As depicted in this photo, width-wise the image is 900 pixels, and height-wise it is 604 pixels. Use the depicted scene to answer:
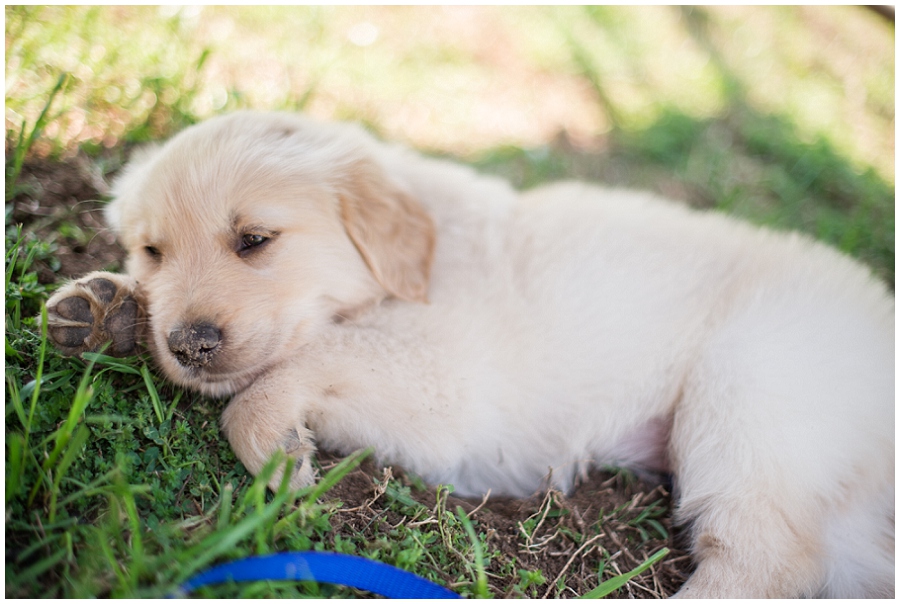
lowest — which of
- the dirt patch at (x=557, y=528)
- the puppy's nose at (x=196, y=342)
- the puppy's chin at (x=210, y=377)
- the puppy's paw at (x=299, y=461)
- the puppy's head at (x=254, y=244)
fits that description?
the dirt patch at (x=557, y=528)

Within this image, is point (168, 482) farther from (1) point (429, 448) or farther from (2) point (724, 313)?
(2) point (724, 313)

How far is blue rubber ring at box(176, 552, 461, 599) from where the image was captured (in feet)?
5.29

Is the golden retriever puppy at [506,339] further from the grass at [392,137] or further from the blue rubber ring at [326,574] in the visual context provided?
the blue rubber ring at [326,574]

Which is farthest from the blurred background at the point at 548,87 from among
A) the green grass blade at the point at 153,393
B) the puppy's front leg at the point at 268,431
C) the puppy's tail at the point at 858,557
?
the puppy's tail at the point at 858,557

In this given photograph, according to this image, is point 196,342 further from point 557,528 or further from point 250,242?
point 557,528

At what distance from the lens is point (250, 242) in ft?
7.11

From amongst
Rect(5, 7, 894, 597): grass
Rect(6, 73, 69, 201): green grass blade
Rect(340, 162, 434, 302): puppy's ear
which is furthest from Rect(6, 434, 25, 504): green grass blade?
Rect(6, 73, 69, 201): green grass blade

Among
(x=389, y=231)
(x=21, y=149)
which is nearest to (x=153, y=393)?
(x=389, y=231)

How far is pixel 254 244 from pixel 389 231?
49 centimetres

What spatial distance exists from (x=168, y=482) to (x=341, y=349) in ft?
2.30

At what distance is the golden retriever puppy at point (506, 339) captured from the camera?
213 centimetres

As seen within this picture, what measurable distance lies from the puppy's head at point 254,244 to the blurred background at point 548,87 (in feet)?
4.08

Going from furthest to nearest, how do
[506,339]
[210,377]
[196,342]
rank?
[506,339]
[210,377]
[196,342]

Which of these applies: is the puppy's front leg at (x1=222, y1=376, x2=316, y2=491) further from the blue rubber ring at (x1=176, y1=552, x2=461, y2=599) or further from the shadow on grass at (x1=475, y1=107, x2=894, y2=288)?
the shadow on grass at (x1=475, y1=107, x2=894, y2=288)
